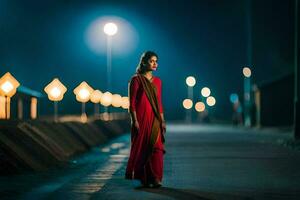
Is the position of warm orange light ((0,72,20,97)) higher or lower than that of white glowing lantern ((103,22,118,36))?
lower

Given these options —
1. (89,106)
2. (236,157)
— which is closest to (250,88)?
(236,157)

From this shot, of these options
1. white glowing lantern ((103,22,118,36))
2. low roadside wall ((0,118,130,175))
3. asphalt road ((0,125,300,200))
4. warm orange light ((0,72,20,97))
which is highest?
white glowing lantern ((103,22,118,36))

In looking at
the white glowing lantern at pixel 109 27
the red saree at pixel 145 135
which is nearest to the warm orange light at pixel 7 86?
the red saree at pixel 145 135

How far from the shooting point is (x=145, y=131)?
11086 mm

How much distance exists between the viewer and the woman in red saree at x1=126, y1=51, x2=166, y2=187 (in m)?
11.0

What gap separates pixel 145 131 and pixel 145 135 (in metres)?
0.06

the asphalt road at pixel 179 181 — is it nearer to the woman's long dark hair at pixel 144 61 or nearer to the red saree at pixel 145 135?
the red saree at pixel 145 135

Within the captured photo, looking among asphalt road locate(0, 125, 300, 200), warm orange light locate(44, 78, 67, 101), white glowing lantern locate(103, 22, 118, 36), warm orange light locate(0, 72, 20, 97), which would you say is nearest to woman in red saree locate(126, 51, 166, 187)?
asphalt road locate(0, 125, 300, 200)

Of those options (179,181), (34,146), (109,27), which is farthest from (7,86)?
(109,27)

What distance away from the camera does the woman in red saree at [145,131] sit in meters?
11.0

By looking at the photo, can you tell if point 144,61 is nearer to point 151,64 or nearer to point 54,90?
point 151,64

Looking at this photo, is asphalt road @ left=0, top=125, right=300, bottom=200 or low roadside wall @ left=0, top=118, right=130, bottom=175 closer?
asphalt road @ left=0, top=125, right=300, bottom=200

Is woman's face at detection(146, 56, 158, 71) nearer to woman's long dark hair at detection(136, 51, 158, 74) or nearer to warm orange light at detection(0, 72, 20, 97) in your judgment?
woman's long dark hair at detection(136, 51, 158, 74)

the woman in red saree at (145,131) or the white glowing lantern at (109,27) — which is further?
the white glowing lantern at (109,27)
